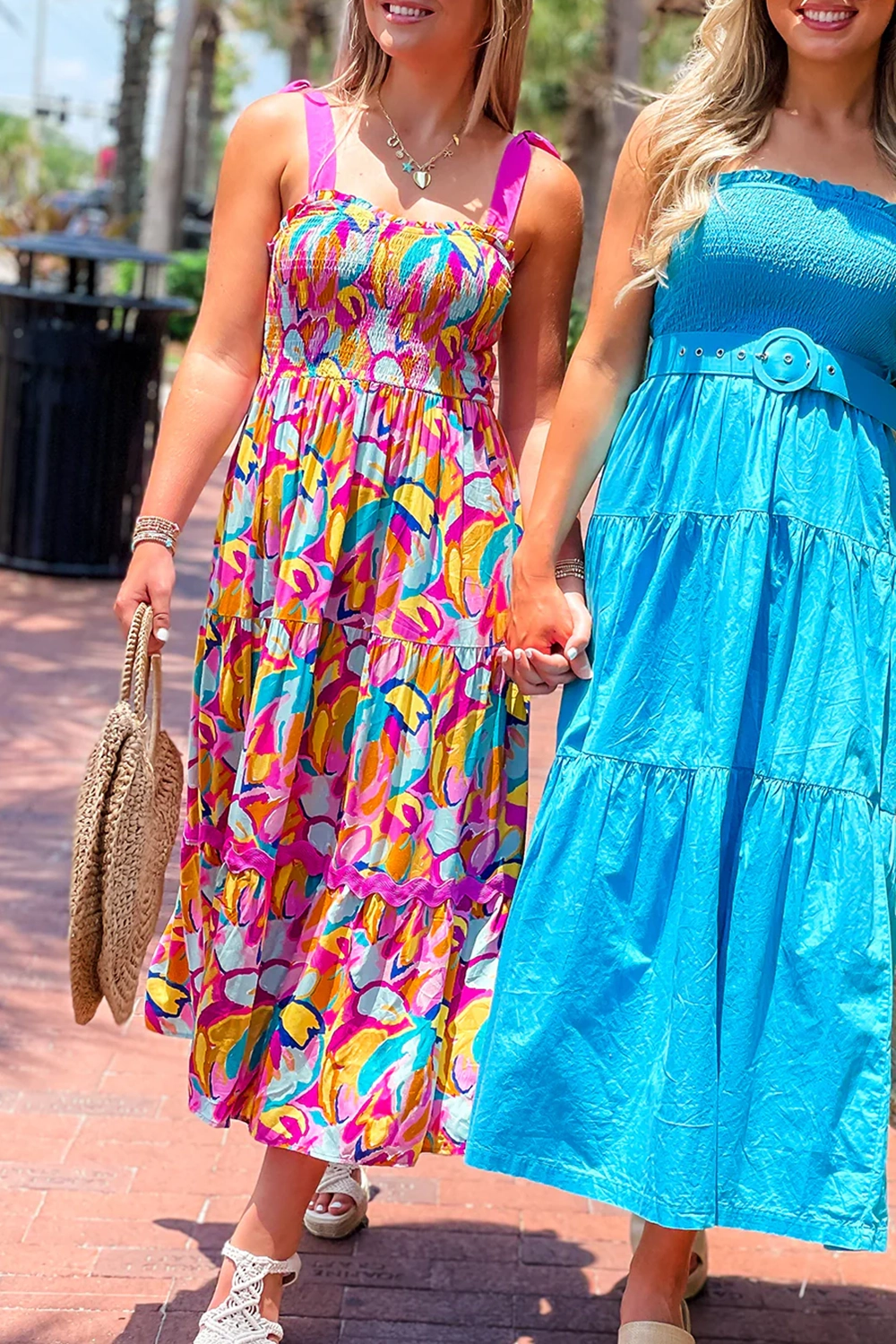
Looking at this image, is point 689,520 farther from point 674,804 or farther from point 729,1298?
point 729,1298

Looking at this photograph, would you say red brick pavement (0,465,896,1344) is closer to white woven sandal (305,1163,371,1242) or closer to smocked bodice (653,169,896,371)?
white woven sandal (305,1163,371,1242)

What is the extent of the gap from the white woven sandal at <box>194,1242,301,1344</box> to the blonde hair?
175 cm

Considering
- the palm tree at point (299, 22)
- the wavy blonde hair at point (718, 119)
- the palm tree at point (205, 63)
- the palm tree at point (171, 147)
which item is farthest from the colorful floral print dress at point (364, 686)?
the palm tree at point (205, 63)

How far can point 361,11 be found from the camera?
8.91 feet

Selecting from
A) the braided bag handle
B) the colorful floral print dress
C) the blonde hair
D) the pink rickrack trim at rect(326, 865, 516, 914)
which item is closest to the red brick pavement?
the colorful floral print dress

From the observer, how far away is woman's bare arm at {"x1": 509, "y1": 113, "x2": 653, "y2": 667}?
8.29ft

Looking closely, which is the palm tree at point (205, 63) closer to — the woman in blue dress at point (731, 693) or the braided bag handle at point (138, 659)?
the braided bag handle at point (138, 659)

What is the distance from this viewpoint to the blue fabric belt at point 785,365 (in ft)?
7.98

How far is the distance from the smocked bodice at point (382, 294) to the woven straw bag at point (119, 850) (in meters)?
0.50

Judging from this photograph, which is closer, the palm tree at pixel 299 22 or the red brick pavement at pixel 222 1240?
the red brick pavement at pixel 222 1240

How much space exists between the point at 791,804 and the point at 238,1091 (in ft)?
3.16

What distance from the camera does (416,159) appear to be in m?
2.69

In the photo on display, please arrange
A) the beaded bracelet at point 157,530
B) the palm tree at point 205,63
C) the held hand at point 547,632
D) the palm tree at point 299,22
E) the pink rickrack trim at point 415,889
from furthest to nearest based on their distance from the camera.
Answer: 1. the palm tree at point 299,22
2. the palm tree at point 205,63
3. the beaded bracelet at point 157,530
4. the pink rickrack trim at point 415,889
5. the held hand at point 547,632

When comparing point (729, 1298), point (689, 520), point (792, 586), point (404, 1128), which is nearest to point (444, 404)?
point (689, 520)
